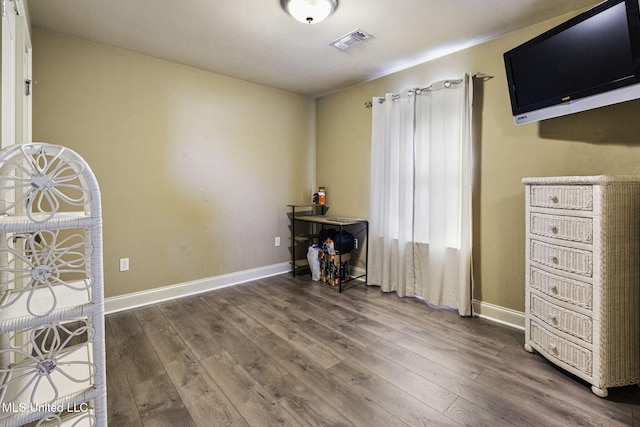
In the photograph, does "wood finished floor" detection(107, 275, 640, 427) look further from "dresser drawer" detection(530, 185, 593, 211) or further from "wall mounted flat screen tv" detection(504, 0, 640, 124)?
"wall mounted flat screen tv" detection(504, 0, 640, 124)

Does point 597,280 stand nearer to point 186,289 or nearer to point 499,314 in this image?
point 499,314

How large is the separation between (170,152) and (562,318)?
3.48m

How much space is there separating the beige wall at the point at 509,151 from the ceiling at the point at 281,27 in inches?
6.6

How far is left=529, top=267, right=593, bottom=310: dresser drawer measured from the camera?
5.43 feet

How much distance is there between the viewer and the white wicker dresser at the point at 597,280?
1590 mm

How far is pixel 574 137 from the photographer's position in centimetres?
211

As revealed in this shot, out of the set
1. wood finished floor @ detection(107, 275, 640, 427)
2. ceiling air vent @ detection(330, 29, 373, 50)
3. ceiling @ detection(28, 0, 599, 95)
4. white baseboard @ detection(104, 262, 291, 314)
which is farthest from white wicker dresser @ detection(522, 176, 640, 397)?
white baseboard @ detection(104, 262, 291, 314)

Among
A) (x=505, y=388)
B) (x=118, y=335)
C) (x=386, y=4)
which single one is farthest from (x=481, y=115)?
(x=118, y=335)

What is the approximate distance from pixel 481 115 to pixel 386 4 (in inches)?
49.0

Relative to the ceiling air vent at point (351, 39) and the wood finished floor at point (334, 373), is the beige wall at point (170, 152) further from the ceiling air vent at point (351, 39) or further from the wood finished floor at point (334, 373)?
the ceiling air vent at point (351, 39)

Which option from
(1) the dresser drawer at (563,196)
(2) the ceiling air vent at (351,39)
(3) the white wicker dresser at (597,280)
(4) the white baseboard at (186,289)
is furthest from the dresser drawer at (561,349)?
(4) the white baseboard at (186,289)

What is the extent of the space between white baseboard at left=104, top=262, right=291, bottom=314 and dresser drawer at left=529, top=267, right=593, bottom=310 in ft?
9.16

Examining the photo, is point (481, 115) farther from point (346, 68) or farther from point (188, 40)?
point (188, 40)

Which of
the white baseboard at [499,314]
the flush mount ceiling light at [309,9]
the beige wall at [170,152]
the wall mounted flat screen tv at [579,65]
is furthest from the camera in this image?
the beige wall at [170,152]
